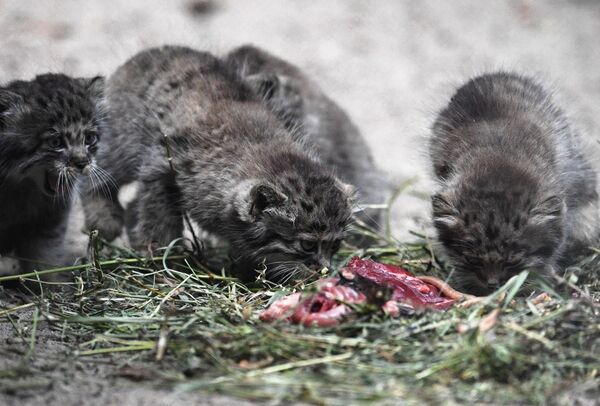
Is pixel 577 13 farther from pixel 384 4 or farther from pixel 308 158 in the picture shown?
pixel 308 158

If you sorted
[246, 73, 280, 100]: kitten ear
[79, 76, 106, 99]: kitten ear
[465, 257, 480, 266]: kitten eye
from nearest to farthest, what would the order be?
[465, 257, 480, 266]: kitten eye, [79, 76, 106, 99]: kitten ear, [246, 73, 280, 100]: kitten ear

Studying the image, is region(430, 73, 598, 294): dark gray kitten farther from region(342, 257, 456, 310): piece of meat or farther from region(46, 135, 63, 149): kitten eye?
region(46, 135, 63, 149): kitten eye

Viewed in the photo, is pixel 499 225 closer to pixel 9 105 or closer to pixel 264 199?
pixel 264 199

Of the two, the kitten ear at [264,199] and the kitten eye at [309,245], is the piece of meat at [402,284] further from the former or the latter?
the kitten ear at [264,199]

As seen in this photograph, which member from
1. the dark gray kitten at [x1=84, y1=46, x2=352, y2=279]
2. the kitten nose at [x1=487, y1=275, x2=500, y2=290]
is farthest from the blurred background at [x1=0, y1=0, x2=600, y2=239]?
the kitten nose at [x1=487, y1=275, x2=500, y2=290]

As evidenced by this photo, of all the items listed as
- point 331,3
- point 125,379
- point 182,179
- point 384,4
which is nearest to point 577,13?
point 384,4

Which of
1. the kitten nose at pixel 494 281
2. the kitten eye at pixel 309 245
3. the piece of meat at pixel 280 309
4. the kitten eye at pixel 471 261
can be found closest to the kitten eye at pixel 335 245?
the kitten eye at pixel 309 245
